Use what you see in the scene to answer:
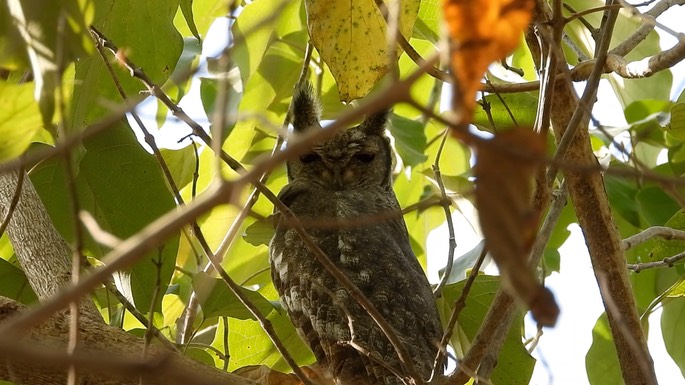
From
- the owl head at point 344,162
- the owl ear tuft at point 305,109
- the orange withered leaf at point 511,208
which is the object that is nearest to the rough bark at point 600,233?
the orange withered leaf at point 511,208

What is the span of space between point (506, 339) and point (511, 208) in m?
1.98

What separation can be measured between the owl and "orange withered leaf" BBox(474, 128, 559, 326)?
1.84m

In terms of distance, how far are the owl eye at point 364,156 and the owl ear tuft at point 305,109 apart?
0.29 meters

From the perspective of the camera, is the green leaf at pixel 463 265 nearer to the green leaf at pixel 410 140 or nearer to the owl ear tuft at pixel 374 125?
the green leaf at pixel 410 140

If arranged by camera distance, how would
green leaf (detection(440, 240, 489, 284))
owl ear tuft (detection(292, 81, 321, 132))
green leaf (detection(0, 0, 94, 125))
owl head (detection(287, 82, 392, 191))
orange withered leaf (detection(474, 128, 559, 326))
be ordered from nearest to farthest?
1. orange withered leaf (detection(474, 128, 559, 326))
2. green leaf (detection(0, 0, 94, 125))
3. green leaf (detection(440, 240, 489, 284))
4. owl ear tuft (detection(292, 81, 321, 132))
5. owl head (detection(287, 82, 392, 191))

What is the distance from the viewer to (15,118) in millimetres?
1153

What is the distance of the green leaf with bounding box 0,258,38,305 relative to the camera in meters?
2.48

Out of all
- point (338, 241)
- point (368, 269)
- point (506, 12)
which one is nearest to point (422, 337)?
point (368, 269)

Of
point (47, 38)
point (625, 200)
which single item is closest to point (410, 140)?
point (625, 200)

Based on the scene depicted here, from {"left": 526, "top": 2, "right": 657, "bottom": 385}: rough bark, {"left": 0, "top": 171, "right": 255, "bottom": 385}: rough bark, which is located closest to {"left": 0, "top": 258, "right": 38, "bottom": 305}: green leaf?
{"left": 0, "top": 171, "right": 255, "bottom": 385}: rough bark

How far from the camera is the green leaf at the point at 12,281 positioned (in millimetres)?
2480

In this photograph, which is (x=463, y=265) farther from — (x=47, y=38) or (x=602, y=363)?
Result: (x=47, y=38)

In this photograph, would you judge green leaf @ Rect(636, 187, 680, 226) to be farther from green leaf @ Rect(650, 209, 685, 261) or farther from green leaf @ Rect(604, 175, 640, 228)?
green leaf @ Rect(604, 175, 640, 228)

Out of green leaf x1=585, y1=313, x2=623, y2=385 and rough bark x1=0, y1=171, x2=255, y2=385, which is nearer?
rough bark x1=0, y1=171, x2=255, y2=385
